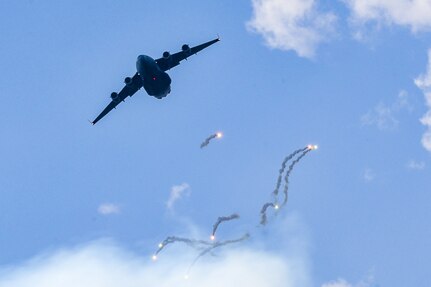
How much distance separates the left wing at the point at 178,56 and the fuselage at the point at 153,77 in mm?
5379

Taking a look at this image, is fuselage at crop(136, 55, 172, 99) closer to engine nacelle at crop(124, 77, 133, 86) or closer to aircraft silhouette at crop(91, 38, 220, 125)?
aircraft silhouette at crop(91, 38, 220, 125)

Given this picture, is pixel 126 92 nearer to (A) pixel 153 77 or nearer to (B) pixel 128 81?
(B) pixel 128 81

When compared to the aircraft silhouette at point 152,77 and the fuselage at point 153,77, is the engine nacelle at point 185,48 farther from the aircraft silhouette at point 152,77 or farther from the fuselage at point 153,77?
the fuselage at point 153,77

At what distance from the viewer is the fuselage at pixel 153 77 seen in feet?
252

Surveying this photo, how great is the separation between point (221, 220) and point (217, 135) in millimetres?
13259

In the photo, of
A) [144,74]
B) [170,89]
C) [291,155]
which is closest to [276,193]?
[291,155]

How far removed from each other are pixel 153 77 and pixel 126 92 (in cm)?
1383

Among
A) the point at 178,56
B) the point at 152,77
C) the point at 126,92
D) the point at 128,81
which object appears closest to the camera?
the point at 152,77

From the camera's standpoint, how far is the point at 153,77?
3088 inches

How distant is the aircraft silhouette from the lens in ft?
253

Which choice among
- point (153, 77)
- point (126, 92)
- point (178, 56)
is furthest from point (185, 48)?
point (126, 92)

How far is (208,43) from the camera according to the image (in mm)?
88812

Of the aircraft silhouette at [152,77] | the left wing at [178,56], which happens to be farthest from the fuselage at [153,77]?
the left wing at [178,56]

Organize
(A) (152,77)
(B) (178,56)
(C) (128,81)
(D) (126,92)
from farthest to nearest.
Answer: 1. (D) (126,92)
2. (B) (178,56)
3. (C) (128,81)
4. (A) (152,77)
